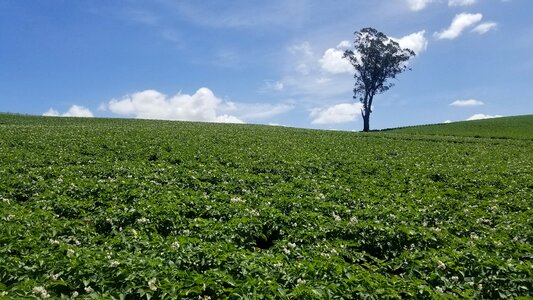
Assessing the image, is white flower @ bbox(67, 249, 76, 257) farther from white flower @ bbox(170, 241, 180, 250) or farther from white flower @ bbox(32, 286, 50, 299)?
white flower @ bbox(170, 241, 180, 250)

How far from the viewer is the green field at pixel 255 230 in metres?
6.30

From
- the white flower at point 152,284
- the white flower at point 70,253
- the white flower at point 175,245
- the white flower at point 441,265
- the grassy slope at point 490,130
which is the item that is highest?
the grassy slope at point 490,130

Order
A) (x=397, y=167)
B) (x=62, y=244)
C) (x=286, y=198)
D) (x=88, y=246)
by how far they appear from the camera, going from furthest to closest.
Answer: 1. (x=397, y=167)
2. (x=286, y=198)
3. (x=88, y=246)
4. (x=62, y=244)

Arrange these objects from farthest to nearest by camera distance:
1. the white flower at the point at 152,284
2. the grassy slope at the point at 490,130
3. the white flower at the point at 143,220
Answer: the grassy slope at the point at 490,130, the white flower at the point at 143,220, the white flower at the point at 152,284

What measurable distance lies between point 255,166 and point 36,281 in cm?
1357

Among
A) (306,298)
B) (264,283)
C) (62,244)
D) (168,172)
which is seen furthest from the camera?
(168,172)

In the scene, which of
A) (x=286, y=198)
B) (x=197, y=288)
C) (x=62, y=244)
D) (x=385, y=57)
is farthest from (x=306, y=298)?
(x=385, y=57)

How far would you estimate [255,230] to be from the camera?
9781mm

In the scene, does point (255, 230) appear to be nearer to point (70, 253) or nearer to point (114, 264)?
point (114, 264)

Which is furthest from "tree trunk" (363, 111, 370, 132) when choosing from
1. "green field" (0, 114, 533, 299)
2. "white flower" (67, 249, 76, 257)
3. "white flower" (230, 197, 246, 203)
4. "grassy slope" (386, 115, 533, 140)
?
"white flower" (67, 249, 76, 257)

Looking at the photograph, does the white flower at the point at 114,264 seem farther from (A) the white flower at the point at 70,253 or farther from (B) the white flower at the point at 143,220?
(B) the white flower at the point at 143,220

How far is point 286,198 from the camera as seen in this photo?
40.8ft

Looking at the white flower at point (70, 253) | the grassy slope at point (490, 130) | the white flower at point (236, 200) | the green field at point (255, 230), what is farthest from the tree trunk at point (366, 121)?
the white flower at point (70, 253)

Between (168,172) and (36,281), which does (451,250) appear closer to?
(36,281)
